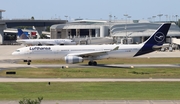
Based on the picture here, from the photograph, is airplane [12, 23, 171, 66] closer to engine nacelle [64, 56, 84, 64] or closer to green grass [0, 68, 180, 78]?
engine nacelle [64, 56, 84, 64]

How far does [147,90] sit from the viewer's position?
137 feet

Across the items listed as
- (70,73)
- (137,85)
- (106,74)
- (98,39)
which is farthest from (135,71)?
(98,39)

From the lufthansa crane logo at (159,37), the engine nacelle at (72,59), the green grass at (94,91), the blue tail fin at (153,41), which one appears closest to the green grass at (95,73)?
the green grass at (94,91)

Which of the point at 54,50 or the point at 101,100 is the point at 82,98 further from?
the point at 54,50

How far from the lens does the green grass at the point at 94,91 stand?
37562mm

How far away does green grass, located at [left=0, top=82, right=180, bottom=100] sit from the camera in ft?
123

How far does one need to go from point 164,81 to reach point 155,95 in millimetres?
10557

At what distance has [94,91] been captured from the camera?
4122 centimetres

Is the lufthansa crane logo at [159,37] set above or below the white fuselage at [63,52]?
above

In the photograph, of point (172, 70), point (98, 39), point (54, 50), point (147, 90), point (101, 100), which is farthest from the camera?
point (98, 39)

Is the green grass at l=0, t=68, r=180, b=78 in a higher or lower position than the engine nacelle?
lower

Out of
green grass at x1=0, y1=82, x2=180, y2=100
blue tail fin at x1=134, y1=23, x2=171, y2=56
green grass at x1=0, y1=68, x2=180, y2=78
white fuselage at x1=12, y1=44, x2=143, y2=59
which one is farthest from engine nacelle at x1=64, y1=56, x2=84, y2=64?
green grass at x1=0, y1=82, x2=180, y2=100

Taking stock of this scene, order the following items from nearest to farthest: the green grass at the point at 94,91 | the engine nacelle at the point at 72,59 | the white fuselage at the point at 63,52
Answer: the green grass at the point at 94,91 → the engine nacelle at the point at 72,59 → the white fuselage at the point at 63,52

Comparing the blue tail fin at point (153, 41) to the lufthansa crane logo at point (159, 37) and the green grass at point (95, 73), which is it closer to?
the lufthansa crane logo at point (159, 37)
